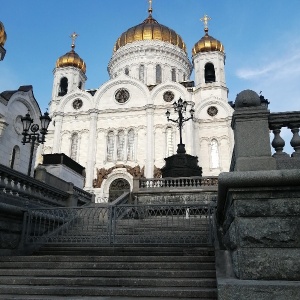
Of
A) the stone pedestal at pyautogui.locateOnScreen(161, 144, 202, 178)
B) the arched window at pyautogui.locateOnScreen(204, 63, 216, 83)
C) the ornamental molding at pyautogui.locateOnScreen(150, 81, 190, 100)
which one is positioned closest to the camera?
the stone pedestal at pyautogui.locateOnScreen(161, 144, 202, 178)

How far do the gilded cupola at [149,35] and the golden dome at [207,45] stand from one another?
5539 millimetres

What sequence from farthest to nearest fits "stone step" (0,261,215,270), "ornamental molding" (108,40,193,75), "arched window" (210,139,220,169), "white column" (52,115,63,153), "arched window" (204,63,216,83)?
"ornamental molding" (108,40,193,75), "arched window" (204,63,216,83), "white column" (52,115,63,153), "arched window" (210,139,220,169), "stone step" (0,261,215,270)

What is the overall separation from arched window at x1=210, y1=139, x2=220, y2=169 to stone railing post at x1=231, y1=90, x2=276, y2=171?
28.6m

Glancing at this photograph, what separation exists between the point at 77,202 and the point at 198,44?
2991 centimetres

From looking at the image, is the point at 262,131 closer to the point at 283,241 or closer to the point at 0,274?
the point at 283,241

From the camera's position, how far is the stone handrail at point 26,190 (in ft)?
31.9

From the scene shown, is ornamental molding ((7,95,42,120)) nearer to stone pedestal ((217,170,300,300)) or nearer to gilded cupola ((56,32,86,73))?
stone pedestal ((217,170,300,300))

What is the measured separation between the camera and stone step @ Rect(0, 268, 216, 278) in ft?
18.5

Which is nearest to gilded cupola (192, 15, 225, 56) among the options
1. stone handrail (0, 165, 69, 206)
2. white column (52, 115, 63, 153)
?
white column (52, 115, 63, 153)

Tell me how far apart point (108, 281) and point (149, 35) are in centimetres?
4121

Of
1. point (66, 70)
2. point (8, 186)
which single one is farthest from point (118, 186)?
point (8, 186)

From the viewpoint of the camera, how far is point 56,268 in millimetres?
6305

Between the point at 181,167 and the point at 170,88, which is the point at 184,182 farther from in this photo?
the point at 170,88

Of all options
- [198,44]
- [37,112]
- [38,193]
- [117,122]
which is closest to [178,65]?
[198,44]
